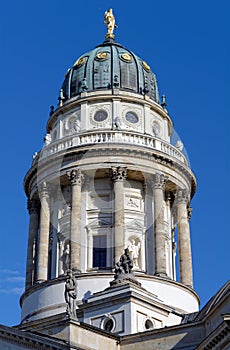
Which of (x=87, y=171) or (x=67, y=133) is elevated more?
(x=67, y=133)

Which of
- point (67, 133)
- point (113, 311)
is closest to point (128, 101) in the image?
point (67, 133)

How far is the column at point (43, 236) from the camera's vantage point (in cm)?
4566

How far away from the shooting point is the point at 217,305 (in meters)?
33.1

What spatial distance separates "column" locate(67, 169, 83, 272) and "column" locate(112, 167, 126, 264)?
2.19 m

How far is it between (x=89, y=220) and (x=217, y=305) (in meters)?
14.7

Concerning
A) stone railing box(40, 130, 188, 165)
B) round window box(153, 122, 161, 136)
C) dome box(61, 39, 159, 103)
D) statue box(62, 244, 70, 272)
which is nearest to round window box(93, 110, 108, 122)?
dome box(61, 39, 159, 103)

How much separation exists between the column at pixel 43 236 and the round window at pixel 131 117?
6.93m

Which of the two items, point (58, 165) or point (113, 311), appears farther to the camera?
point (58, 165)

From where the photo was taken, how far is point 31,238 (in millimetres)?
48562

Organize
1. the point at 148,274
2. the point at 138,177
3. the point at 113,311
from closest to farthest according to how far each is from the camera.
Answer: the point at 113,311 → the point at 148,274 → the point at 138,177

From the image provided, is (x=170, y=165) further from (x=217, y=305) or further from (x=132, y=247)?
(x=217, y=305)

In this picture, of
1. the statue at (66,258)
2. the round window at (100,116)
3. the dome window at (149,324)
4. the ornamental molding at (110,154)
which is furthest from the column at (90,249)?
the round window at (100,116)

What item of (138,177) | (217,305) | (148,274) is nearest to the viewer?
(217,305)

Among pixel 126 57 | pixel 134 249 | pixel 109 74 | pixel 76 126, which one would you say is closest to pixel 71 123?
pixel 76 126
